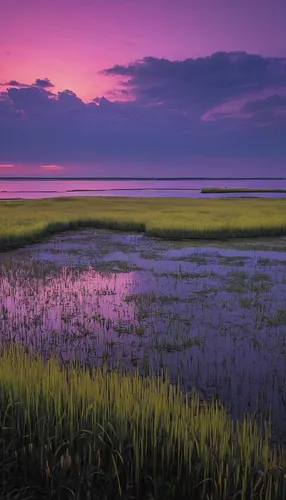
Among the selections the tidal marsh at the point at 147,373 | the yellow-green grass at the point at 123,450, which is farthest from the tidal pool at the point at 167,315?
the yellow-green grass at the point at 123,450

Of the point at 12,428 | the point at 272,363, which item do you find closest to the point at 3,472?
the point at 12,428

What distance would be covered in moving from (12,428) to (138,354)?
313 cm

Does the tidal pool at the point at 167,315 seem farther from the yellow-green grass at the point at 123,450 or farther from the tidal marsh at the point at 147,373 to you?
the yellow-green grass at the point at 123,450

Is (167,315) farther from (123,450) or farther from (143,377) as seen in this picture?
(123,450)

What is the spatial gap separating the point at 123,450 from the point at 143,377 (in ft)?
7.36

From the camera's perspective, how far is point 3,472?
334cm

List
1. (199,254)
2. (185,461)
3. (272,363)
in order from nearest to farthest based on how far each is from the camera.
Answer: (185,461)
(272,363)
(199,254)

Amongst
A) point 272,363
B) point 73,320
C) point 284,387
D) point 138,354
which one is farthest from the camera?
point 73,320

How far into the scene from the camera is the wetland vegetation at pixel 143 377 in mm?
3287

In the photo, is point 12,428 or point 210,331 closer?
point 12,428

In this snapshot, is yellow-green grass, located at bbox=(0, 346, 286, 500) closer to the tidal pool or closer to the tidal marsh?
the tidal marsh

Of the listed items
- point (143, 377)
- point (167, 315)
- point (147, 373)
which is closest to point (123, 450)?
point (143, 377)

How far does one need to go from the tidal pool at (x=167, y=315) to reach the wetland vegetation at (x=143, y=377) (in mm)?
35

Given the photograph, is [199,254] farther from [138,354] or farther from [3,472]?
[3,472]
